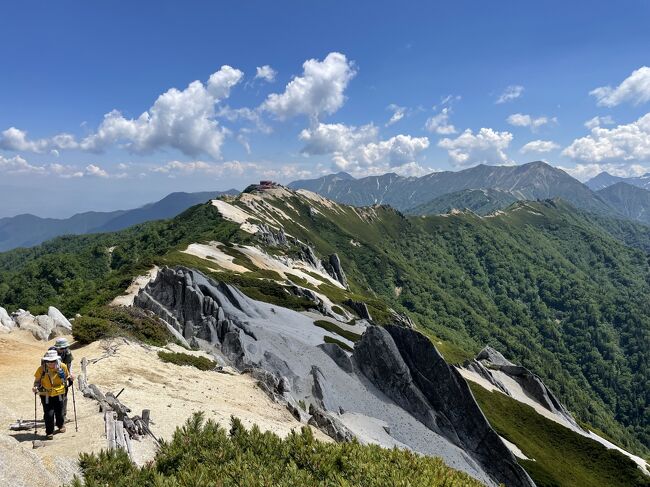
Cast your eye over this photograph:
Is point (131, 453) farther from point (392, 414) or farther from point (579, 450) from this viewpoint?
point (579, 450)

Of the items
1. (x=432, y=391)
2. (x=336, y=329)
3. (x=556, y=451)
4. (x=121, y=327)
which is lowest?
(x=556, y=451)

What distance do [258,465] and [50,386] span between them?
854 centimetres

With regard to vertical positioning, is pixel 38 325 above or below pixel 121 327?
above

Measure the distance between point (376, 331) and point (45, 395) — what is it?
3883 cm

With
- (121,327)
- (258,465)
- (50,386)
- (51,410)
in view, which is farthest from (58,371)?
(121,327)

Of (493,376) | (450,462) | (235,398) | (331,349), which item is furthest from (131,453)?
(493,376)

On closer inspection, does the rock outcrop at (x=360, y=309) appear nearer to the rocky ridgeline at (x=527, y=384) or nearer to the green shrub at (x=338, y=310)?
the green shrub at (x=338, y=310)

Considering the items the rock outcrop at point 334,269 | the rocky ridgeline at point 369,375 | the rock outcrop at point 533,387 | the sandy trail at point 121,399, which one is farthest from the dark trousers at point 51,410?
the rock outcrop at point 334,269

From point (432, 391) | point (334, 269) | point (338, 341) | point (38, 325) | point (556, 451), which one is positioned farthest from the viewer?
point (334, 269)

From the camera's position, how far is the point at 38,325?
35.4m

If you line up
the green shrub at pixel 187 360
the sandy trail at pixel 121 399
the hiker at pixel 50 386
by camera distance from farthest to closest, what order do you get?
the green shrub at pixel 187 360, the hiker at pixel 50 386, the sandy trail at pixel 121 399

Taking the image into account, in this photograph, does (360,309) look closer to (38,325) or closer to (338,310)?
(338,310)

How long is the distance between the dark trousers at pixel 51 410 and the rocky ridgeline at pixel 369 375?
22.1 m

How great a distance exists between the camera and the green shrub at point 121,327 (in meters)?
31.5
